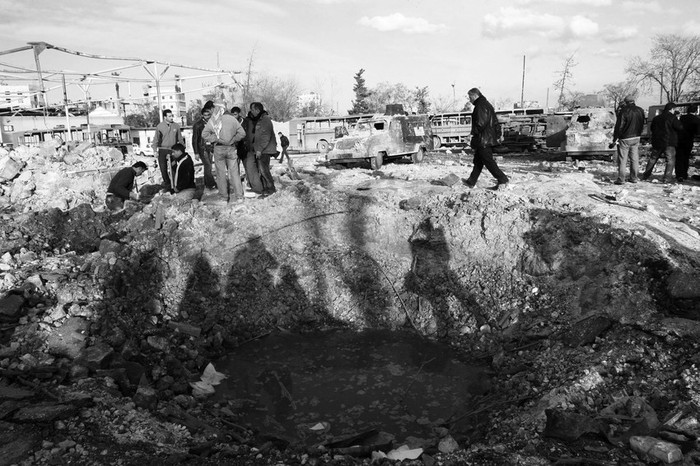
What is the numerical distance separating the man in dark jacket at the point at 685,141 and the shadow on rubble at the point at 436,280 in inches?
259

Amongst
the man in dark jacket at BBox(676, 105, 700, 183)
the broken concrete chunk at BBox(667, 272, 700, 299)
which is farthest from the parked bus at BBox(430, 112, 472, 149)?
the broken concrete chunk at BBox(667, 272, 700, 299)

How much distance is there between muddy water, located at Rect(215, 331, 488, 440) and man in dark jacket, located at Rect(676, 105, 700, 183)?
771cm

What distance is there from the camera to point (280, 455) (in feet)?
11.9

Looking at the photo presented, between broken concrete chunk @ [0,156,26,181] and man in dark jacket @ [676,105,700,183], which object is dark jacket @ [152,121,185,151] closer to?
broken concrete chunk @ [0,156,26,181]

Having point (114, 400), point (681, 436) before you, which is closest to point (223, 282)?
point (114, 400)

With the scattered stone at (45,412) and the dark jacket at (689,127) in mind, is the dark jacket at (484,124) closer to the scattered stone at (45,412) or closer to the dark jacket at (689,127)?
the dark jacket at (689,127)

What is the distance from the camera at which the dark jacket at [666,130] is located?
9727 mm

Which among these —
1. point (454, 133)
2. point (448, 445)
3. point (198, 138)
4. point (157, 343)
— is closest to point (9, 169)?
point (198, 138)

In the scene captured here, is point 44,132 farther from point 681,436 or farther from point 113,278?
point 681,436

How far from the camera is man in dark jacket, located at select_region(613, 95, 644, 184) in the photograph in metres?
9.26

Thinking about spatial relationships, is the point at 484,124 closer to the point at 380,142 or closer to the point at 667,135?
the point at 667,135

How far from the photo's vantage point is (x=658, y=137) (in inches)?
390

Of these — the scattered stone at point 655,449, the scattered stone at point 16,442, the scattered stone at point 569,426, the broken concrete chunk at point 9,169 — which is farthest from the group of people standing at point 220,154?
the scattered stone at point 655,449

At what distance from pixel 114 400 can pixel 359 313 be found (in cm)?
308
